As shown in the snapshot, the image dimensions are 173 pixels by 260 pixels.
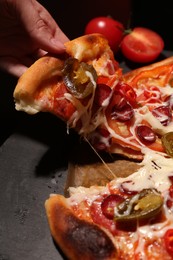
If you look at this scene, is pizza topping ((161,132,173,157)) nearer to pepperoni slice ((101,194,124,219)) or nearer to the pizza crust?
pepperoni slice ((101,194,124,219))

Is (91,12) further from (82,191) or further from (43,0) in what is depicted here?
(82,191)

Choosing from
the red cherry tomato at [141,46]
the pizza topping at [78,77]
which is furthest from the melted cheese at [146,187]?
the red cherry tomato at [141,46]

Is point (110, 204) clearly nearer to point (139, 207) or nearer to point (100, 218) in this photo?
point (100, 218)

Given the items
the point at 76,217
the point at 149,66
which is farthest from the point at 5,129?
the point at 76,217

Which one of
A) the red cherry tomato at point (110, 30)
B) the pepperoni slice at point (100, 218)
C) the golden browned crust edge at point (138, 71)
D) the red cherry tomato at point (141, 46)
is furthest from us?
the red cherry tomato at point (110, 30)

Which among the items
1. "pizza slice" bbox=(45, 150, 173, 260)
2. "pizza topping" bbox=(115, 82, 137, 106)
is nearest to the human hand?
"pizza topping" bbox=(115, 82, 137, 106)

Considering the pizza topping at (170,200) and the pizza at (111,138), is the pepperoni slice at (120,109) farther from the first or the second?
the pizza topping at (170,200)
